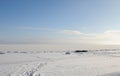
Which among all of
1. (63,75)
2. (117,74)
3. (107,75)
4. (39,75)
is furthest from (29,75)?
(117,74)

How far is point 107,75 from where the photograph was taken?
13.0 m

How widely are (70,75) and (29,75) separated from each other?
11.5 feet

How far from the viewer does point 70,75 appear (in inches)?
525

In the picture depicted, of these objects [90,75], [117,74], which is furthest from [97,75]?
[117,74]

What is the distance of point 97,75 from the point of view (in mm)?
13141

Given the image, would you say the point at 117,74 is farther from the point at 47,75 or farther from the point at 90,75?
the point at 47,75

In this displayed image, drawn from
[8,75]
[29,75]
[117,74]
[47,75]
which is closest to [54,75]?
[47,75]

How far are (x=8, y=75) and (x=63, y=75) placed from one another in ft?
15.5

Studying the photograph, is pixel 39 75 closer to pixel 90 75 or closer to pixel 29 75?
pixel 29 75

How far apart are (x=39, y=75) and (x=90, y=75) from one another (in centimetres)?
436

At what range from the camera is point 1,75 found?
43.1 ft

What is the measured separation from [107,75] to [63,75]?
3.74m

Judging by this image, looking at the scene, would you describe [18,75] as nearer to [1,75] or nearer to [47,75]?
[1,75]

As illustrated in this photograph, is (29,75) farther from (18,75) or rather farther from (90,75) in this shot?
(90,75)
